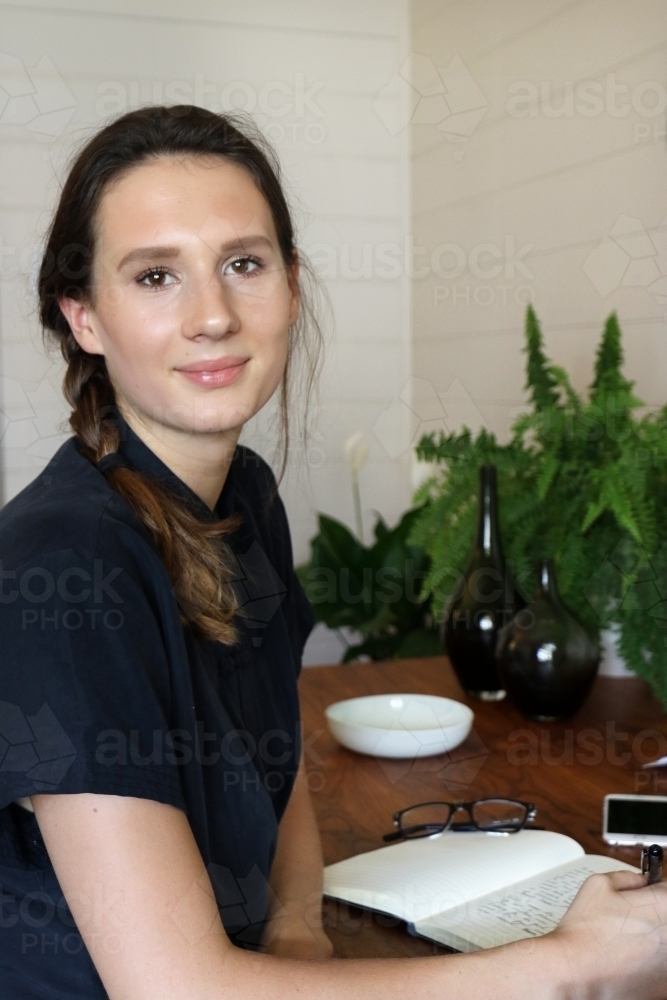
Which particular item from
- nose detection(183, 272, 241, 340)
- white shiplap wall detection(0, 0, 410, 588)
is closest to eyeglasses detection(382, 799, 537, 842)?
nose detection(183, 272, 241, 340)

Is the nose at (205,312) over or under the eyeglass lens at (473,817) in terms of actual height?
over

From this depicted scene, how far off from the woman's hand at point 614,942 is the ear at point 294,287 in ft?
1.90

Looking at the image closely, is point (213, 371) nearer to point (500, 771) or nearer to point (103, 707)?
point (103, 707)

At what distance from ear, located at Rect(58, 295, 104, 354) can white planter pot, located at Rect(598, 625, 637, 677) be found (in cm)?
77

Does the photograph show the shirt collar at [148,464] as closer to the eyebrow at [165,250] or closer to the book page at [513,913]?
the eyebrow at [165,250]

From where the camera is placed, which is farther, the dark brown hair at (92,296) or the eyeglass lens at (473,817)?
the eyeglass lens at (473,817)

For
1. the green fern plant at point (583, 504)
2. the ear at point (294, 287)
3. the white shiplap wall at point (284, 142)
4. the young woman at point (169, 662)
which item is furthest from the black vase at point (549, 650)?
the white shiplap wall at point (284, 142)

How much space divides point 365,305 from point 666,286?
119 centimetres

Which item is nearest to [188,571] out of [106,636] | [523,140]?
[106,636]

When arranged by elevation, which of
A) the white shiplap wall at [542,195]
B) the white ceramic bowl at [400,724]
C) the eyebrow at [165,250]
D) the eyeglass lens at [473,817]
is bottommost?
the eyeglass lens at [473,817]

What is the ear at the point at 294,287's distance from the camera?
1.00 m

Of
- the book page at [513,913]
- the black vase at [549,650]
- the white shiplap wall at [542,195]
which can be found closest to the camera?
the book page at [513,913]

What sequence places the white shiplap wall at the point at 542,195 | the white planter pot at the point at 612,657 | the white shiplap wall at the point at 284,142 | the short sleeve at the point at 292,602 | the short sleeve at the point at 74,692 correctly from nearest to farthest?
1. the short sleeve at the point at 74,692
2. the short sleeve at the point at 292,602
3. the white planter pot at the point at 612,657
4. the white shiplap wall at the point at 542,195
5. the white shiplap wall at the point at 284,142

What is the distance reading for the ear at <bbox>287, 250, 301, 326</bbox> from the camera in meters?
1.00
